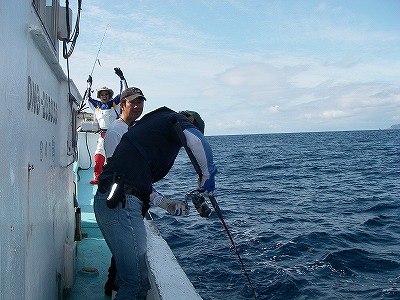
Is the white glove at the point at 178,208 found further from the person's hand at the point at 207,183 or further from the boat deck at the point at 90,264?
the boat deck at the point at 90,264

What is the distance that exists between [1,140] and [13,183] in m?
0.28

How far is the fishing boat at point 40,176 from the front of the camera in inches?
65.8

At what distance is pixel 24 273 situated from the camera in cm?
204

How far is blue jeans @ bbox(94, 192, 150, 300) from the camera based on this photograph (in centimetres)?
278

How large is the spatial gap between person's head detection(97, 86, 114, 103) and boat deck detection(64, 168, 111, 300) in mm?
2307

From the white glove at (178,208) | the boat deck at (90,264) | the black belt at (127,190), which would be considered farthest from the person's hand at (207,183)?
the boat deck at (90,264)

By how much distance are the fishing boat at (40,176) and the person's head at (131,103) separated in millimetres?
590

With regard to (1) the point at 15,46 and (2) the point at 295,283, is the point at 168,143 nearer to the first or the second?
(1) the point at 15,46

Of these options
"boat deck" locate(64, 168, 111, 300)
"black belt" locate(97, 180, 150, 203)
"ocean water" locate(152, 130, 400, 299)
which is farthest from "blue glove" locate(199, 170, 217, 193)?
"ocean water" locate(152, 130, 400, 299)

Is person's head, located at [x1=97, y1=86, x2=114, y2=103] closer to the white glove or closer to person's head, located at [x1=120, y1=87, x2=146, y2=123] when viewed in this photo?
person's head, located at [x1=120, y1=87, x2=146, y2=123]

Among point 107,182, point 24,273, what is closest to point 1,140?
point 24,273

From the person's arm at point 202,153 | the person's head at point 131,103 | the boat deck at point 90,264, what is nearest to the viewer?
the person's arm at point 202,153

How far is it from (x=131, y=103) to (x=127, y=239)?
1291mm

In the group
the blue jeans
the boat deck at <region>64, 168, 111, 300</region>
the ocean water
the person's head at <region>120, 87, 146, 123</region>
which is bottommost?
the ocean water
